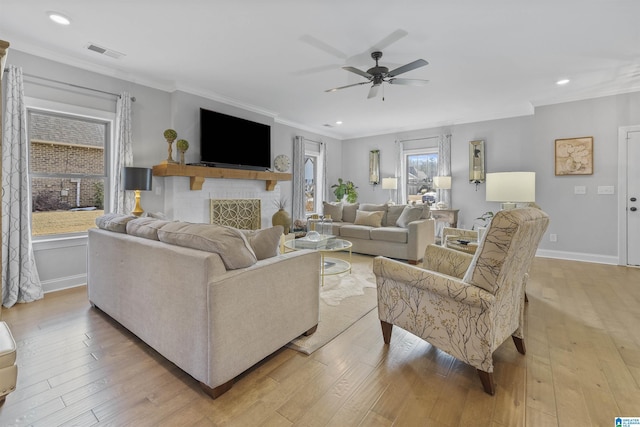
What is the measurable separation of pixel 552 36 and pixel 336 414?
3759 mm

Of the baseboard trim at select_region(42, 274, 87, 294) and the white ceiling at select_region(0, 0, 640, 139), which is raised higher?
the white ceiling at select_region(0, 0, 640, 139)

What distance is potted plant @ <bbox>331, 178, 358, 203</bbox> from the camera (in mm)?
7414

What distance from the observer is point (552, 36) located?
291 cm

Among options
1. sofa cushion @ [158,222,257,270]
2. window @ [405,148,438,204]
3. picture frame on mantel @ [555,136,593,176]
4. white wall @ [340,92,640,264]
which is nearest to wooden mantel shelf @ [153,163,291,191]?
sofa cushion @ [158,222,257,270]

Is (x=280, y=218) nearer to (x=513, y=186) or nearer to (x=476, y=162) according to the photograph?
(x=513, y=186)

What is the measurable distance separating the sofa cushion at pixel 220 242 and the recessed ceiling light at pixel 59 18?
242 centimetres

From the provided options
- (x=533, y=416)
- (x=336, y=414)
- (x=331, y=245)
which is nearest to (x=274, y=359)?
(x=336, y=414)

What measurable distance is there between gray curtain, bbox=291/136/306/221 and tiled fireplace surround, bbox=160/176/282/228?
0.98 m

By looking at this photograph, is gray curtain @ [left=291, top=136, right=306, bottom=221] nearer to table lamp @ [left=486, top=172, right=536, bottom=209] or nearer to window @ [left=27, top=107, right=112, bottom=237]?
window @ [left=27, top=107, right=112, bottom=237]

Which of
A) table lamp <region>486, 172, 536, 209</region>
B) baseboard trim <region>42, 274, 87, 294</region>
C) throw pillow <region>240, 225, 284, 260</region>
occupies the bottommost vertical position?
baseboard trim <region>42, 274, 87, 294</region>

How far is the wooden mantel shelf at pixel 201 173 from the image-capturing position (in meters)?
3.98

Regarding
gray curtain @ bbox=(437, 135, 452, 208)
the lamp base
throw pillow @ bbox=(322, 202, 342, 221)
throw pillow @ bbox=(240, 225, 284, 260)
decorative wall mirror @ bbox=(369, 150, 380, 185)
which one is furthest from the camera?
decorative wall mirror @ bbox=(369, 150, 380, 185)

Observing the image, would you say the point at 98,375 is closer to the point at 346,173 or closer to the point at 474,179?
the point at 474,179

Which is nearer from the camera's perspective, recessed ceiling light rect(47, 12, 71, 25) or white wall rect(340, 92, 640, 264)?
recessed ceiling light rect(47, 12, 71, 25)
